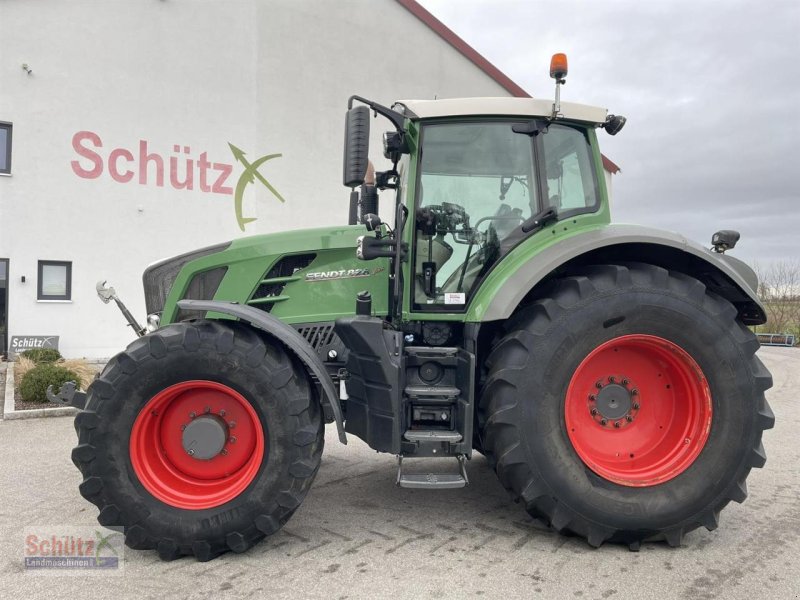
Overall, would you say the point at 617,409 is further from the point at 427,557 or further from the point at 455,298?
the point at 427,557

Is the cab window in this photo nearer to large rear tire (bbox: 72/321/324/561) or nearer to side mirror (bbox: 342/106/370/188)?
side mirror (bbox: 342/106/370/188)

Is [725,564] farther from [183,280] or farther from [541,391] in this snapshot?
[183,280]

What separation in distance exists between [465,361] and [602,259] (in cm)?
104

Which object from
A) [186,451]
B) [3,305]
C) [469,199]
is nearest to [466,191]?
[469,199]

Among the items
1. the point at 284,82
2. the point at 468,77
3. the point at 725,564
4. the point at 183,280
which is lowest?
the point at 725,564

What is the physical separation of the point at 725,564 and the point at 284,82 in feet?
40.9

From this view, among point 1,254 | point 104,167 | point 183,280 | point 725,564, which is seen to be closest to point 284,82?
point 104,167

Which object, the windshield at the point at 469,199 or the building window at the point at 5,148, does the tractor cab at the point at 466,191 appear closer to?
the windshield at the point at 469,199

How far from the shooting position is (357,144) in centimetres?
294

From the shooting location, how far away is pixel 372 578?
2.73 m

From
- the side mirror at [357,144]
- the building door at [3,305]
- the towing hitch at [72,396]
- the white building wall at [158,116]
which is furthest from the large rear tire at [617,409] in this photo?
the building door at [3,305]

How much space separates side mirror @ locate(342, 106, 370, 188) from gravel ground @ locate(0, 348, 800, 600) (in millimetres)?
1971

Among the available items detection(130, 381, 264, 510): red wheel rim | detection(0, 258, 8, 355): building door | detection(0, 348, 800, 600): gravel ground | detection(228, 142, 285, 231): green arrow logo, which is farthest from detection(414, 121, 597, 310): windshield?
detection(0, 258, 8, 355): building door

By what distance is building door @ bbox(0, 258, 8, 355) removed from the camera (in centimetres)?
1070
